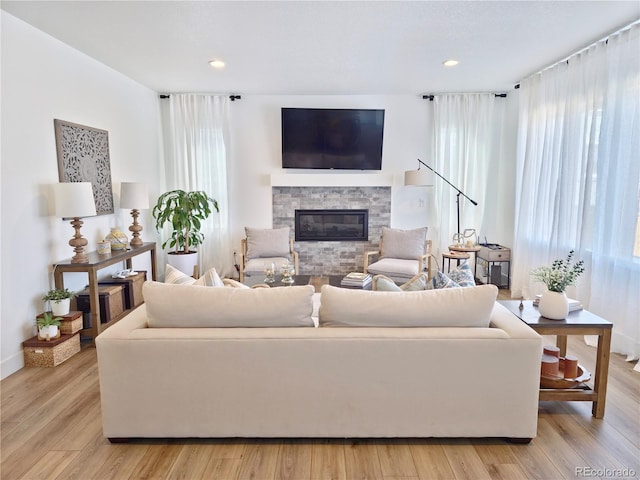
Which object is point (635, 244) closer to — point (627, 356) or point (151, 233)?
point (627, 356)

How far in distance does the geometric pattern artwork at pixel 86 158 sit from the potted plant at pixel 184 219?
839 mm

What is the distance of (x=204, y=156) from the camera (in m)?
5.54

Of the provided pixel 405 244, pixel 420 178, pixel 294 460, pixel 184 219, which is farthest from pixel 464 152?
pixel 294 460

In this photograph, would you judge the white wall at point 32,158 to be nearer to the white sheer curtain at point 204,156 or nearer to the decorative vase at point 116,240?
the decorative vase at point 116,240

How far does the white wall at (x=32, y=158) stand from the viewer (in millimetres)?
2857

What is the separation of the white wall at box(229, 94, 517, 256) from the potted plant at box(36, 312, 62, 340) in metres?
2.92

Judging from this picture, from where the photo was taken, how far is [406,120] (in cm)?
559

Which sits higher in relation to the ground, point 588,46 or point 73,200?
point 588,46

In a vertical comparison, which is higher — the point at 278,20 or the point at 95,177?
the point at 278,20

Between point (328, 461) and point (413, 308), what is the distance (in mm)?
869

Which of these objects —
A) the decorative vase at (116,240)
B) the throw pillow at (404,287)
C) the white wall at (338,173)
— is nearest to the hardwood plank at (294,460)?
the throw pillow at (404,287)

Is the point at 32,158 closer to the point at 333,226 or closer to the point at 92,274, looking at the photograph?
the point at 92,274

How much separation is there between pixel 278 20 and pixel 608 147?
2.91 metres

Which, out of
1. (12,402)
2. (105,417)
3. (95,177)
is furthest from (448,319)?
(95,177)
